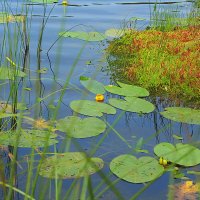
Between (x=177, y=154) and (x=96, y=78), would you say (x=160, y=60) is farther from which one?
(x=177, y=154)

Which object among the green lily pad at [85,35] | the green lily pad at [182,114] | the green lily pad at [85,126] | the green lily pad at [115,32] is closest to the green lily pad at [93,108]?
the green lily pad at [85,126]

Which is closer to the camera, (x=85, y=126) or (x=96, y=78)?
(x=85, y=126)

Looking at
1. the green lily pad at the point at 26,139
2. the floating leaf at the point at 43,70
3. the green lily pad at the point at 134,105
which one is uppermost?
the floating leaf at the point at 43,70

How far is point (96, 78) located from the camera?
4238mm

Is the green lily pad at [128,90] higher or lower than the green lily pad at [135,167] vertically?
higher

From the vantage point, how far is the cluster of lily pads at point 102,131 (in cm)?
239

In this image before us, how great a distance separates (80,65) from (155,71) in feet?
2.73

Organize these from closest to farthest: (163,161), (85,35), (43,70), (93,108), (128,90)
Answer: (163,161) → (93,108) → (128,90) → (43,70) → (85,35)

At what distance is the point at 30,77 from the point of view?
4.01m

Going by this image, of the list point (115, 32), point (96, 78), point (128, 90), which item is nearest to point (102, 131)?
point (128, 90)

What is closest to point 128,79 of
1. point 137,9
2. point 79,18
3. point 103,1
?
point 79,18

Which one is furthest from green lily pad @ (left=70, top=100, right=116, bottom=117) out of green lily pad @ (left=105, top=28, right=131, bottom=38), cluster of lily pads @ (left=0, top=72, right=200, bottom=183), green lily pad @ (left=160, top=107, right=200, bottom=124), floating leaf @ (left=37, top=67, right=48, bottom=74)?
green lily pad @ (left=105, top=28, right=131, bottom=38)

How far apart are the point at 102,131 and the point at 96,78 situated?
135cm

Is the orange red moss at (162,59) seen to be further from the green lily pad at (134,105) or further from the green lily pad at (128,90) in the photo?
the green lily pad at (134,105)
